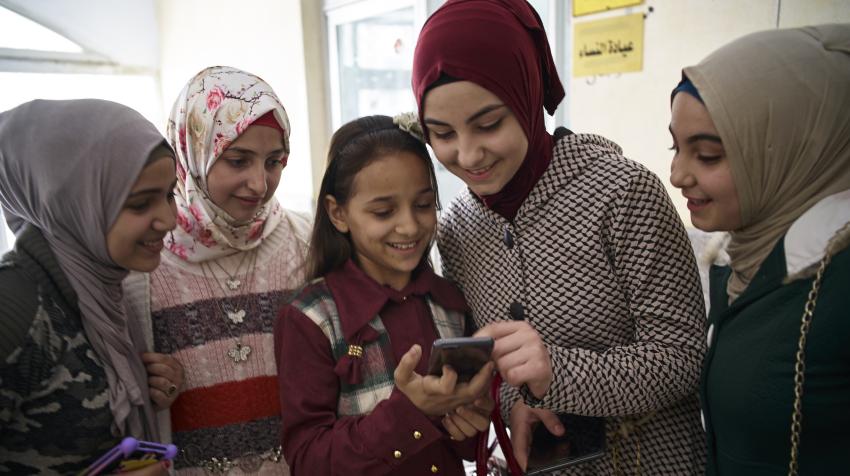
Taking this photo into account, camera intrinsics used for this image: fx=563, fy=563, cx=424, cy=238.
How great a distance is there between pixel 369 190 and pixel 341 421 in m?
0.50

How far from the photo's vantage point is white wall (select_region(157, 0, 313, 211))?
16.0ft

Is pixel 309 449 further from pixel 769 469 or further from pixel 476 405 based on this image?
pixel 769 469

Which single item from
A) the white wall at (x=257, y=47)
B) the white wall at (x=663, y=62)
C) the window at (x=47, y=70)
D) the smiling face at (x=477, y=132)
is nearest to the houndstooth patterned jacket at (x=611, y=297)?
the smiling face at (x=477, y=132)

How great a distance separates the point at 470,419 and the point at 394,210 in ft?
1.58

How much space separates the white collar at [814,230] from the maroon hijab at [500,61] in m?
0.49

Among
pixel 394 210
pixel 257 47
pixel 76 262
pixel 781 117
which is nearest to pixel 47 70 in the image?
pixel 257 47

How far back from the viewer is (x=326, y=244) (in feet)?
4.53

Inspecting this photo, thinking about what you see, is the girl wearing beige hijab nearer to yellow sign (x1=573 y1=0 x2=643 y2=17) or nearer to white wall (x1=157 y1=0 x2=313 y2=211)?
yellow sign (x1=573 y1=0 x2=643 y2=17)

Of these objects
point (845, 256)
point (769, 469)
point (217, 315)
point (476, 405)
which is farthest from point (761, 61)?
point (217, 315)

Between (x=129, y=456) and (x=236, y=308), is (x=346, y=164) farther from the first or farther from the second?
(x=129, y=456)

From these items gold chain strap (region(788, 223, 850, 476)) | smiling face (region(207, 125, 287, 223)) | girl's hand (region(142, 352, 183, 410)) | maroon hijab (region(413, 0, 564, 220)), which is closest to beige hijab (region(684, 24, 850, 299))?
gold chain strap (region(788, 223, 850, 476))

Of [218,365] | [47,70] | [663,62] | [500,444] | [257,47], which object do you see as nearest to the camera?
[500,444]

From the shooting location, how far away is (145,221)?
1211 millimetres

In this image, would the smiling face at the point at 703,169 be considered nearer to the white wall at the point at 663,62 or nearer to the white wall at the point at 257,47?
the white wall at the point at 663,62
